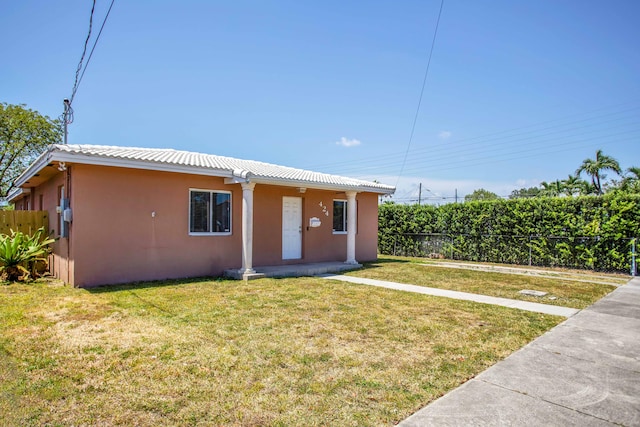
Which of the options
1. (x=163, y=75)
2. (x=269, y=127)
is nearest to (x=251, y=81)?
(x=163, y=75)

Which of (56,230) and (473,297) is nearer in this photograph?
(473,297)

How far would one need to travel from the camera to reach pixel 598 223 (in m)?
12.2

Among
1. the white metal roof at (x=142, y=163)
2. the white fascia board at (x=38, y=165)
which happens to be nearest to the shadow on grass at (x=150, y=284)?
Answer: the white metal roof at (x=142, y=163)

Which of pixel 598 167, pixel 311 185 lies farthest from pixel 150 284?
pixel 598 167

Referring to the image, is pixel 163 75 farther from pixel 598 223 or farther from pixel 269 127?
pixel 598 223

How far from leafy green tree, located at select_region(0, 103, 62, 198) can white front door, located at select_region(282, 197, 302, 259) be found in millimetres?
25018

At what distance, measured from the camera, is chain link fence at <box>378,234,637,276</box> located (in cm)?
1191

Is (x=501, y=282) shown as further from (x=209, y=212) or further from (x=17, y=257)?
(x=17, y=257)

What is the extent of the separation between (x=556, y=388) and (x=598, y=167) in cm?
3435

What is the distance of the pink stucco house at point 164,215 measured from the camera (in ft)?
27.1

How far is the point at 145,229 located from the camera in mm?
9062

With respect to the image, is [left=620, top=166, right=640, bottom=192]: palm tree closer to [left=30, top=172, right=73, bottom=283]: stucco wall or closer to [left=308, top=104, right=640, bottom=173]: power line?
[left=308, top=104, right=640, bottom=173]: power line

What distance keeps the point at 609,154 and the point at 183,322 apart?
3586 centimetres

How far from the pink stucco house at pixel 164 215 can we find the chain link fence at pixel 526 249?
610cm
